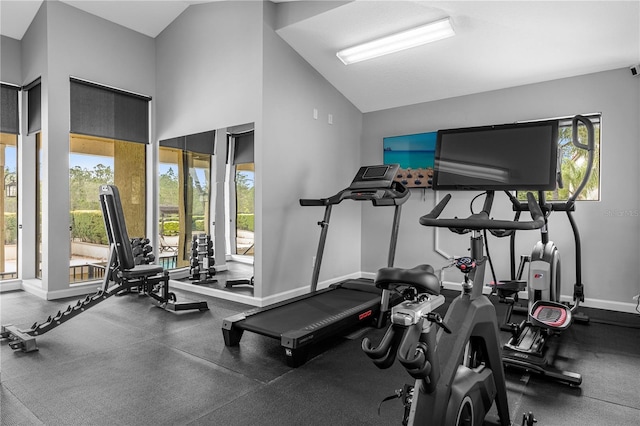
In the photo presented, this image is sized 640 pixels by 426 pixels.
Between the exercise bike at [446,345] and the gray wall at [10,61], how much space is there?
236 inches

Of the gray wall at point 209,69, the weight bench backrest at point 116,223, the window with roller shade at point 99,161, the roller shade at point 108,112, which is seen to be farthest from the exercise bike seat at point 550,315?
the roller shade at point 108,112

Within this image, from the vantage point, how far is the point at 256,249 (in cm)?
434

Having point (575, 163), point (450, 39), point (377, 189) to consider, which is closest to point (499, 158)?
point (377, 189)

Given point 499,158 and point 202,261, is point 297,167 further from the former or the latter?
point 499,158

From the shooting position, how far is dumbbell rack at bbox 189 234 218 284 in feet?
16.5

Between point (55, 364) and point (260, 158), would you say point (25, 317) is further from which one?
point (260, 158)

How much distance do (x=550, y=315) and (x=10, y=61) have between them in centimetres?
695

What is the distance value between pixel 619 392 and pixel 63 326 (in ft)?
14.6

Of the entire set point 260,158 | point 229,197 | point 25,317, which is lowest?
point 25,317

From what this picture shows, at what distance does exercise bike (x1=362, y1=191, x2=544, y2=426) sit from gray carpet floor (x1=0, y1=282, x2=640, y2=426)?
21.5 inches

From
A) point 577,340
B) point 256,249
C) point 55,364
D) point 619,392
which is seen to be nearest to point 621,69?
point 577,340

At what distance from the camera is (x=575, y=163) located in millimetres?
4410

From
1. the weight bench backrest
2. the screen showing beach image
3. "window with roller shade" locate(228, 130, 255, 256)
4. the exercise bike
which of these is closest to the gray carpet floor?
the exercise bike

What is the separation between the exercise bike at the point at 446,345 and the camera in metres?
1.28
